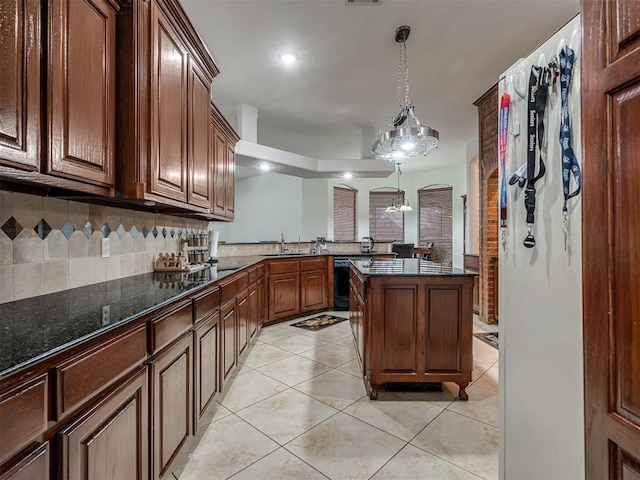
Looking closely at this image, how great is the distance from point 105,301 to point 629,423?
1.65m

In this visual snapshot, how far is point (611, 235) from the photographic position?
2.18ft

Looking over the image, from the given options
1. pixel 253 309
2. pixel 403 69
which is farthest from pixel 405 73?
pixel 253 309

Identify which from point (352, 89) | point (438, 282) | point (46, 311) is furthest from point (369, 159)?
point (46, 311)

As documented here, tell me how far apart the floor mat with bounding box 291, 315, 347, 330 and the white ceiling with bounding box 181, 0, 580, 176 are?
9.60 feet

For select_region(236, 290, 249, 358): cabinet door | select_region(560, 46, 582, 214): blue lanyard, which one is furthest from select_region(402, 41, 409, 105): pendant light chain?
select_region(236, 290, 249, 358): cabinet door

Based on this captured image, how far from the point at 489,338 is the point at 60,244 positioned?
13.0 ft

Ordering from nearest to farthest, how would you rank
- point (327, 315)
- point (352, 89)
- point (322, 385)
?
point (322, 385)
point (352, 89)
point (327, 315)

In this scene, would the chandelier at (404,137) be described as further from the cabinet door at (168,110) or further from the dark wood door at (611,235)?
the dark wood door at (611,235)

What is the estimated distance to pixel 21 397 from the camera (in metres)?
0.68

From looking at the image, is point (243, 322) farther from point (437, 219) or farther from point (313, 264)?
point (437, 219)

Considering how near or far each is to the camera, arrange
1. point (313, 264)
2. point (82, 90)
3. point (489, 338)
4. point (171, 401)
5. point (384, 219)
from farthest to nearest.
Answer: point (384, 219) → point (313, 264) → point (489, 338) → point (171, 401) → point (82, 90)

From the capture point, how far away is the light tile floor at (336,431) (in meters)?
1.54

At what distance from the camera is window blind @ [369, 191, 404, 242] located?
8.33 meters

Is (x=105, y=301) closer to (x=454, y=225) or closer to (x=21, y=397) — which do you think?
(x=21, y=397)
